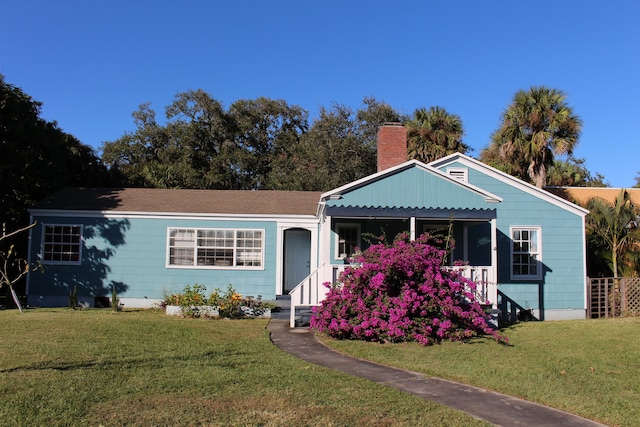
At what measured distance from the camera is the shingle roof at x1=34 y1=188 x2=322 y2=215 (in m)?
17.7

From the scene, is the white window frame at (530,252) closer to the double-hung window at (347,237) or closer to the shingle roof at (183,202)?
the double-hung window at (347,237)

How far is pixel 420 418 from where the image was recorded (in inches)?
234

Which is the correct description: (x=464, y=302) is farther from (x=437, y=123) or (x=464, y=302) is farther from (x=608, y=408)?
(x=437, y=123)

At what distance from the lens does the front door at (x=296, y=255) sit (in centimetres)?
1816

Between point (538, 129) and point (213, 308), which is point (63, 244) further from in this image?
point (538, 129)

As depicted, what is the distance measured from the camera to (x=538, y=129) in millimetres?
23250

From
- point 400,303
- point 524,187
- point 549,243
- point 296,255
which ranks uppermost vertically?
point 524,187

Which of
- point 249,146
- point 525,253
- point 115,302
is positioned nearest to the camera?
point 115,302

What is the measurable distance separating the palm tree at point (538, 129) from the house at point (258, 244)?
21.1 feet

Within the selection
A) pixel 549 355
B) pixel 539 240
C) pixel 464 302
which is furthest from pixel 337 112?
pixel 549 355

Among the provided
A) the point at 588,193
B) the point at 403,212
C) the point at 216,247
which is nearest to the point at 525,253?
the point at 403,212

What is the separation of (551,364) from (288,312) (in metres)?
7.73

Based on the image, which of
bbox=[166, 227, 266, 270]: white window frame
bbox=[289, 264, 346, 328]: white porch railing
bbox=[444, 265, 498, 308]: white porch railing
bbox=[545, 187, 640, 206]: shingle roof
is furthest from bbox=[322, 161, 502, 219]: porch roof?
bbox=[545, 187, 640, 206]: shingle roof

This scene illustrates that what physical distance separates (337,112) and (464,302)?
85.0ft
